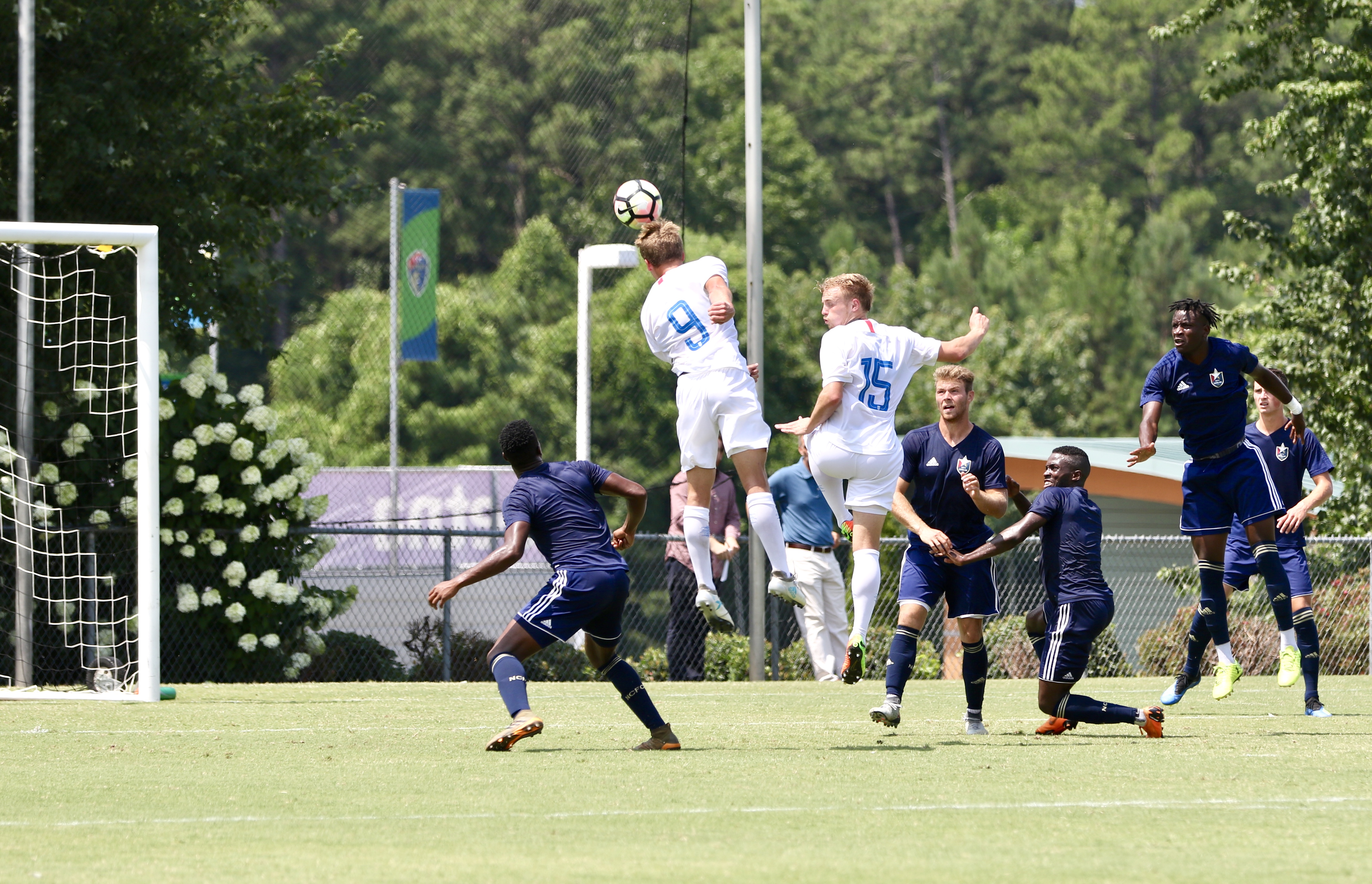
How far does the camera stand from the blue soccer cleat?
969 cm

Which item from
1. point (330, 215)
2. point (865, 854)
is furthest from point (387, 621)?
point (330, 215)

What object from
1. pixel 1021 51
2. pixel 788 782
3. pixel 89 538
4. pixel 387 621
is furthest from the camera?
pixel 1021 51

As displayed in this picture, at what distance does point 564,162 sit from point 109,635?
31.4 meters

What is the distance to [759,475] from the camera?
30.2 feet

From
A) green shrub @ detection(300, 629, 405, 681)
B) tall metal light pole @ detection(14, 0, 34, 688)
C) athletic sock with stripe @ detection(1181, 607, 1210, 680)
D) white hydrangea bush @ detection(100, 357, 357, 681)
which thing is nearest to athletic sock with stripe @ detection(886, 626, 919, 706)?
athletic sock with stripe @ detection(1181, 607, 1210, 680)

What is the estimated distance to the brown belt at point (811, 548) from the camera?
13570mm

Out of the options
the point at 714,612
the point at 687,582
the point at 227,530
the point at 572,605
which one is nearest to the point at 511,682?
the point at 572,605

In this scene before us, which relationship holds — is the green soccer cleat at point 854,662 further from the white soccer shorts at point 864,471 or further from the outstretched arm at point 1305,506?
the outstretched arm at point 1305,506

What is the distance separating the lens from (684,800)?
613 centimetres

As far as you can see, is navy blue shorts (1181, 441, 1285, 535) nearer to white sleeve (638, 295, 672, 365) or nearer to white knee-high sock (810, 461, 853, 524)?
white knee-high sock (810, 461, 853, 524)

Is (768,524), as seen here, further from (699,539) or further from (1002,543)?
(1002,543)

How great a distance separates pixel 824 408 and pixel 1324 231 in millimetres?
13348

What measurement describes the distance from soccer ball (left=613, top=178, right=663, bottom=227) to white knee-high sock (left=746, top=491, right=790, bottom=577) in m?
1.81

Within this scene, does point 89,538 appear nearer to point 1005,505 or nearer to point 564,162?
point 1005,505
